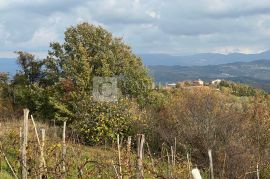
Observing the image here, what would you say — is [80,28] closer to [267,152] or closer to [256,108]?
[256,108]

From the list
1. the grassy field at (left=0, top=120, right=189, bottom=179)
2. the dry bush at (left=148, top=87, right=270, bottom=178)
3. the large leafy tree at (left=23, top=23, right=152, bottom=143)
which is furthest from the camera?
the large leafy tree at (left=23, top=23, right=152, bottom=143)

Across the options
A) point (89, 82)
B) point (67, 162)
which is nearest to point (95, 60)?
point (89, 82)

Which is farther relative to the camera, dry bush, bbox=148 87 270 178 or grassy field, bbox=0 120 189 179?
dry bush, bbox=148 87 270 178

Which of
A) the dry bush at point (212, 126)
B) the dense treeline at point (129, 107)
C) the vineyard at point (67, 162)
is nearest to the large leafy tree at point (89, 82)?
the dense treeline at point (129, 107)

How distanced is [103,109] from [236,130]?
21.3ft

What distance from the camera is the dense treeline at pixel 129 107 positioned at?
22.0 m

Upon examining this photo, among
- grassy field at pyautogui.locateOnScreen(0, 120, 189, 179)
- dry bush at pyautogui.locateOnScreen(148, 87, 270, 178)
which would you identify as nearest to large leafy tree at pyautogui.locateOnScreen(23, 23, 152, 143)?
dry bush at pyautogui.locateOnScreen(148, 87, 270, 178)

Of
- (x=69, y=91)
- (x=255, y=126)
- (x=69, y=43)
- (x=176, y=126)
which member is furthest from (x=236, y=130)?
(x=69, y=43)

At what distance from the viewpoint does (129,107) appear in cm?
2541

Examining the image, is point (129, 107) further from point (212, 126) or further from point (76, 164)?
point (76, 164)

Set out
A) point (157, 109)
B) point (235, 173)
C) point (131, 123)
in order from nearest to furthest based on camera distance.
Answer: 1. point (235, 173)
2. point (131, 123)
3. point (157, 109)

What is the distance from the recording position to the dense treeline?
2205 cm

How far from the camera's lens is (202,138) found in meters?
→ 22.5

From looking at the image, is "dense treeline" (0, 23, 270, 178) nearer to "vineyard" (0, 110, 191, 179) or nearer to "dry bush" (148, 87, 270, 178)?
"dry bush" (148, 87, 270, 178)
